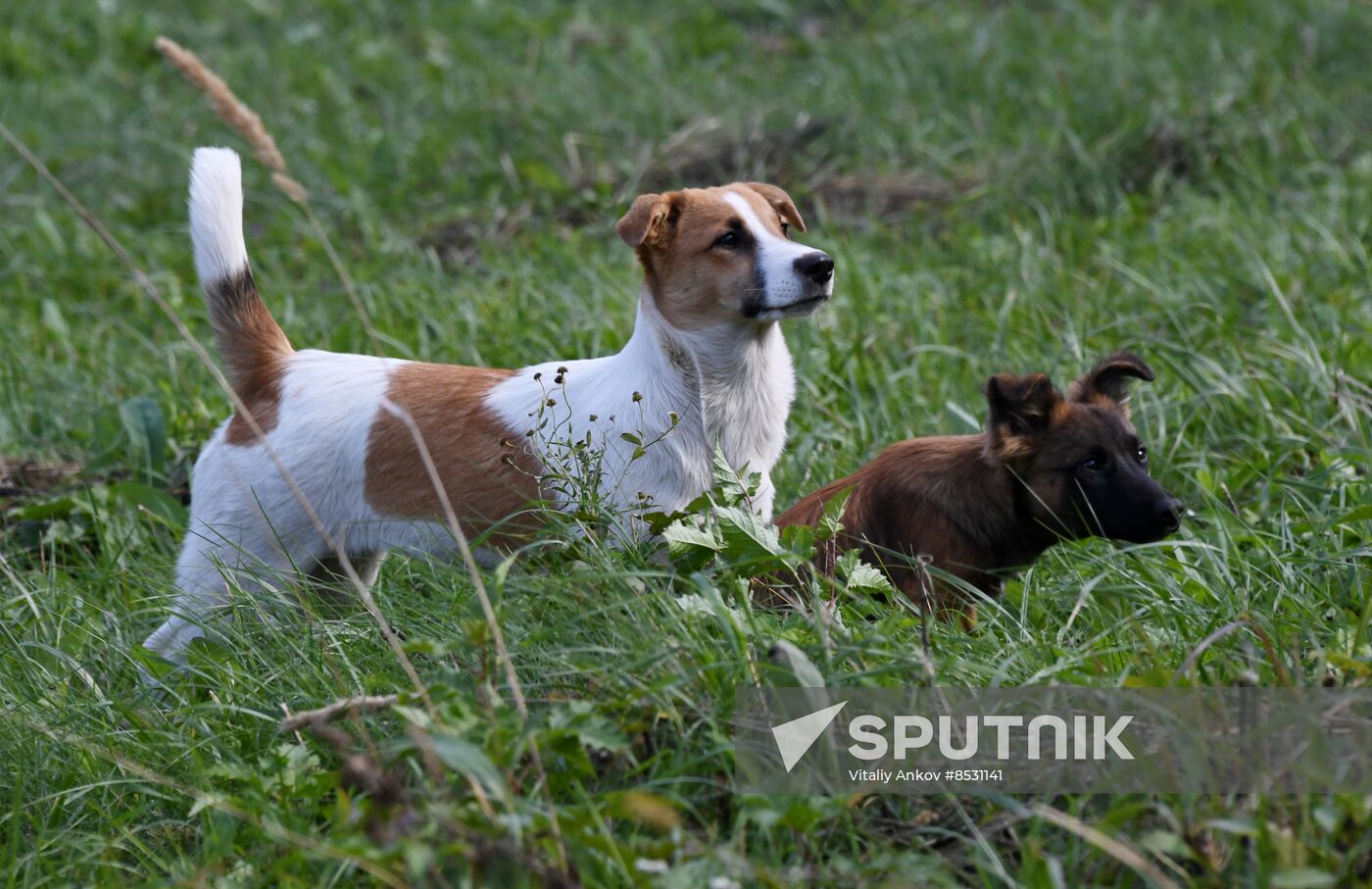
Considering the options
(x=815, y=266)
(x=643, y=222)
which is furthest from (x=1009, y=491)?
(x=643, y=222)

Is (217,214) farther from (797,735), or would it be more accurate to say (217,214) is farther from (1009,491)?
(797,735)

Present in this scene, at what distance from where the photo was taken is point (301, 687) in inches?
125

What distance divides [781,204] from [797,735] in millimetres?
2219

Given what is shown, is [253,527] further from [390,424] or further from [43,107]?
[43,107]

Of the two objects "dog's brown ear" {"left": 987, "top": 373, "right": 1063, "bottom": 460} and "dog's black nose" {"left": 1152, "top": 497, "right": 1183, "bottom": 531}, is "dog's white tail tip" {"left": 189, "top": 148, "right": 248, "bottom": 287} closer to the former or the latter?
"dog's brown ear" {"left": 987, "top": 373, "right": 1063, "bottom": 460}

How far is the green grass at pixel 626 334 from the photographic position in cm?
260

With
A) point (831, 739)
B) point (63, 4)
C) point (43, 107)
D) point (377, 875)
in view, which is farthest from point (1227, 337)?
point (63, 4)

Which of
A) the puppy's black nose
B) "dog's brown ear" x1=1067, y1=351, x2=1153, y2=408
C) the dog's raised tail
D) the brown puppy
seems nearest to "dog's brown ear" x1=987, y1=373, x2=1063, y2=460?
the brown puppy

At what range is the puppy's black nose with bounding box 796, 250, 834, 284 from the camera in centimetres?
389

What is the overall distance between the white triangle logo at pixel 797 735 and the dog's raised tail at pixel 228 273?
2408 mm

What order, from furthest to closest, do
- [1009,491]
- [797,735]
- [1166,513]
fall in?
[1009,491] → [1166,513] → [797,735]

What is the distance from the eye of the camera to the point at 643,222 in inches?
159

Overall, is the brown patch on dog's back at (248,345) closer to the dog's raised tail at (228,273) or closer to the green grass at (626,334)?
the dog's raised tail at (228,273)

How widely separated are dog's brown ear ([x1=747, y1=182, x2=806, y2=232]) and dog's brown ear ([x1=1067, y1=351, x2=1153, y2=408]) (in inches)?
37.8
